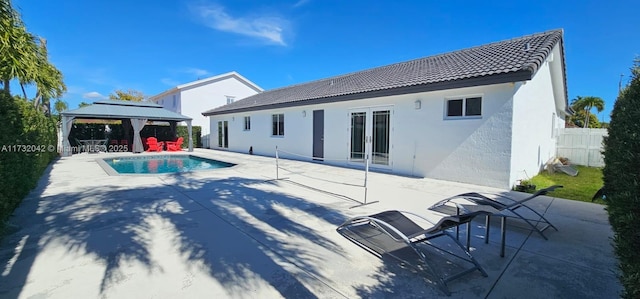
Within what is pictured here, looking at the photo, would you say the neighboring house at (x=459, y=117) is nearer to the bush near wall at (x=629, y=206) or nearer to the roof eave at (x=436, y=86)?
the roof eave at (x=436, y=86)

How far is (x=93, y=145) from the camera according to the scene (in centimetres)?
2053

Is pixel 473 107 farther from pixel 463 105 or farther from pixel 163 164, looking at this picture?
pixel 163 164

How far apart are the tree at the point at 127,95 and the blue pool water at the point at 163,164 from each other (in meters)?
38.4

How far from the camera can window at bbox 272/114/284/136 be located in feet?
57.3

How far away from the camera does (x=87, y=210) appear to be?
560cm

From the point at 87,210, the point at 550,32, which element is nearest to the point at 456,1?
the point at 550,32

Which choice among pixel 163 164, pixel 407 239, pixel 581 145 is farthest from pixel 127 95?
pixel 581 145

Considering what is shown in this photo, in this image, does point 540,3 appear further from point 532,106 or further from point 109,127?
point 109,127

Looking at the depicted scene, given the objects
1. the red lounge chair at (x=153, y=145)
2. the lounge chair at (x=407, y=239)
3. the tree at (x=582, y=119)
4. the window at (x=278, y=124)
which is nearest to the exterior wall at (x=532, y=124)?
the lounge chair at (x=407, y=239)

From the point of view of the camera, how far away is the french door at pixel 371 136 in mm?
11336

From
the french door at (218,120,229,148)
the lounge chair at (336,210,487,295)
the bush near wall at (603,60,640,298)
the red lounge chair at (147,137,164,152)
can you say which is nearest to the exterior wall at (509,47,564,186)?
the lounge chair at (336,210,487,295)

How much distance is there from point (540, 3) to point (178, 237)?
15252 millimetres

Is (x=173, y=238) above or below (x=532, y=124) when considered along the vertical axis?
below

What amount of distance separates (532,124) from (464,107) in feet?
9.85
